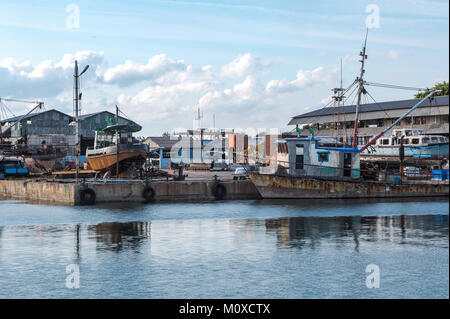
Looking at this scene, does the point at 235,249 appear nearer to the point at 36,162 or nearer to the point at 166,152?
the point at 36,162

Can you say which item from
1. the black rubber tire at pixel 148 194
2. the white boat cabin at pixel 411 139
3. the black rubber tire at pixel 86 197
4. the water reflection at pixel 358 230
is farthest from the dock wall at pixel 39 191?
the white boat cabin at pixel 411 139

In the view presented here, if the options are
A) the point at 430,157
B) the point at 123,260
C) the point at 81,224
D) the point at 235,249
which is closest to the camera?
the point at 123,260

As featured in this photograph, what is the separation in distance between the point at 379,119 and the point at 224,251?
2250 inches

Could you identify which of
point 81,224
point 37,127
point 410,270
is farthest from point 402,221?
point 37,127

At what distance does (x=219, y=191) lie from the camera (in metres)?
47.2

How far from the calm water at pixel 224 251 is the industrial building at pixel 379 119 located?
104ft

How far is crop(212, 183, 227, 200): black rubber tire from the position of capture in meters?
47.0

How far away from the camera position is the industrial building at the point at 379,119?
7012cm

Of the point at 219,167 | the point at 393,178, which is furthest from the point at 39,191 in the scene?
the point at 219,167

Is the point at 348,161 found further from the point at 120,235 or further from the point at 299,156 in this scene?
the point at 120,235

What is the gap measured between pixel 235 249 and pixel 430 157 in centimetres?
3623

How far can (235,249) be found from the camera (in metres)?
26.8

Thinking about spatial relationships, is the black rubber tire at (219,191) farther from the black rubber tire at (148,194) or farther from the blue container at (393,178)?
the blue container at (393,178)

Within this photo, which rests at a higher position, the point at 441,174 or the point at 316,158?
the point at 316,158
